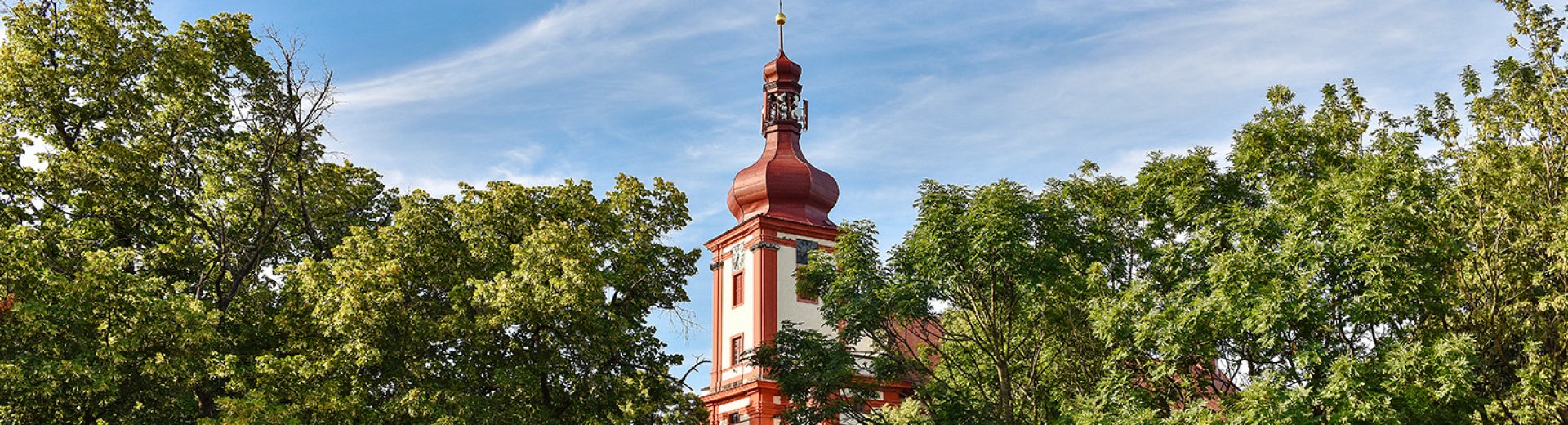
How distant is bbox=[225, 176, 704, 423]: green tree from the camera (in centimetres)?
1788

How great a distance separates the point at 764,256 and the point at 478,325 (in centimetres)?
1793

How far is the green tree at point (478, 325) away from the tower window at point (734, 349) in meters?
15.0

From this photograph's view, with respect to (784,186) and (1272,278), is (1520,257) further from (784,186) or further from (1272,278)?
(784,186)

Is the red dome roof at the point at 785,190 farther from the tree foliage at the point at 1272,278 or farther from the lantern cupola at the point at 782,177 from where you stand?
the tree foliage at the point at 1272,278

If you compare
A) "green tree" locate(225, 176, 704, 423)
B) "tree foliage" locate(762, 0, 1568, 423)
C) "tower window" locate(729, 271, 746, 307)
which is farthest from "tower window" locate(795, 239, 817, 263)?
"green tree" locate(225, 176, 704, 423)

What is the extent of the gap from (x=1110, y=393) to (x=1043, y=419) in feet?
11.9

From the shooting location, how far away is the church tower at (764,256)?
117ft

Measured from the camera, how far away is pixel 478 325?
61.2ft

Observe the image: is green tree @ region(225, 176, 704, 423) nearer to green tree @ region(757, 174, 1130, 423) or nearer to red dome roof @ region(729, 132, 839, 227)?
green tree @ region(757, 174, 1130, 423)

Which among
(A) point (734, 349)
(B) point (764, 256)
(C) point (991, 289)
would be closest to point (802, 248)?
(B) point (764, 256)

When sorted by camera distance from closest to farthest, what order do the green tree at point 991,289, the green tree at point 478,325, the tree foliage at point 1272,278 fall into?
the tree foliage at point 1272,278, the green tree at point 478,325, the green tree at point 991,289

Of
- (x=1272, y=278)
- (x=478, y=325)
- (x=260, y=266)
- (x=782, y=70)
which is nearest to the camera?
(x=1272, y=278)

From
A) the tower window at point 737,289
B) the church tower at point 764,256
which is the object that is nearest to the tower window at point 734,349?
the church tower at point 764,256

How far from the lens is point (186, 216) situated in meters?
20.3
